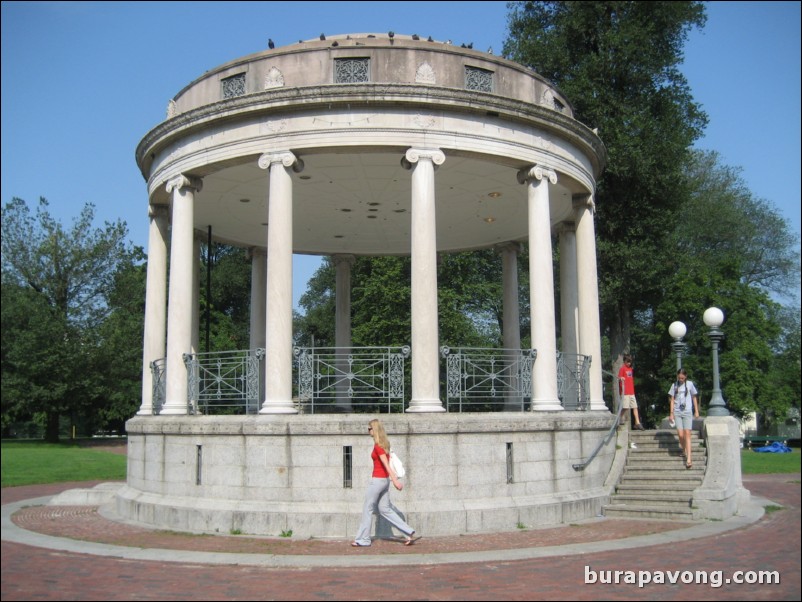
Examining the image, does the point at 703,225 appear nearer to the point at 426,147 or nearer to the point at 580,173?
the point at 580,173

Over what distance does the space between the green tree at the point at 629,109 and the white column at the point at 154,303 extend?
19185 millimetres

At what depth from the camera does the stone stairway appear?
17.6 metres

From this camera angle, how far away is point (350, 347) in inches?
666

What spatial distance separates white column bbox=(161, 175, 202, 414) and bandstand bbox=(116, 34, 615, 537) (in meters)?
0.05

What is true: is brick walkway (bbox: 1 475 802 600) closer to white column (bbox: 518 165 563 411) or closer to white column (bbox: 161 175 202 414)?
white column (bbox: 518 165 563 411)

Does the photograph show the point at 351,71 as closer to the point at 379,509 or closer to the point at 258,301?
the point at 379,509

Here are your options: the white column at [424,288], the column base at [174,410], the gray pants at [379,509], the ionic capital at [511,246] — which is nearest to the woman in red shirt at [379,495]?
the gray pants at [379,509]

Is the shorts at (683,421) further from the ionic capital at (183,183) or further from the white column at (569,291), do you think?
the ionic capital at (183,183)

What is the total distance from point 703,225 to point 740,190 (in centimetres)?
709

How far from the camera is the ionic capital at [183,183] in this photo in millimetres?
19078

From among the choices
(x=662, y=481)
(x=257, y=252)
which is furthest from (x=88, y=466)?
(x=662, y=481)

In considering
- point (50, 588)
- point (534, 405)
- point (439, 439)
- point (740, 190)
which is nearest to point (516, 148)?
point (534, 405)

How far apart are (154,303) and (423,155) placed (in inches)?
342

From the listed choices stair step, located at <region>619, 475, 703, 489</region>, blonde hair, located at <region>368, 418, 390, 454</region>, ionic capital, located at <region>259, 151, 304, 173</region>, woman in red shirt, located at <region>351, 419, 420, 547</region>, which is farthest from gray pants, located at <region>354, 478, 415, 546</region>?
stair step, located at <region>619, 475, 703, 489</region>
